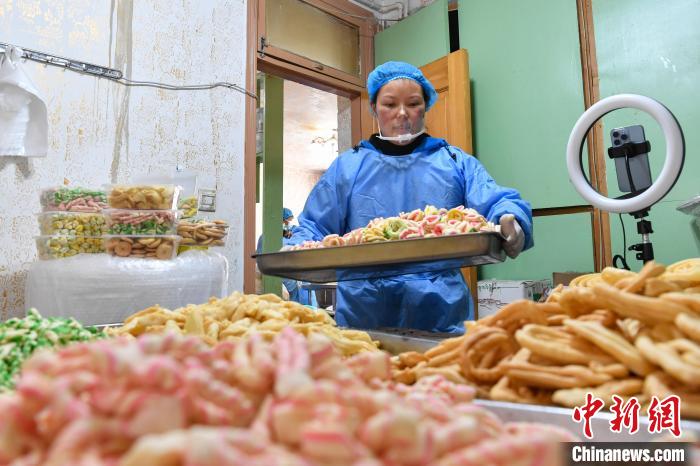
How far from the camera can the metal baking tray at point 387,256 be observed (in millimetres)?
1139

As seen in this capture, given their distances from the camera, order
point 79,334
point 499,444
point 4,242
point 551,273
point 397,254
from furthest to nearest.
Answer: point 551,273 < point 4,242 < point 397,254 < point 79,334 < point 499,444

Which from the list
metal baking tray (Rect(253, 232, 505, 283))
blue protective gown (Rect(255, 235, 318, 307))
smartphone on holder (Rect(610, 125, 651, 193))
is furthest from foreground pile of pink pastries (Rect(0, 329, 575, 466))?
blue protective gown (Rect(255, 235, 318, 307))

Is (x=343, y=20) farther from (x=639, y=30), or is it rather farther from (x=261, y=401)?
(x=261, y=401)

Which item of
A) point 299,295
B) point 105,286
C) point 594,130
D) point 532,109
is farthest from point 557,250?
point 299,295

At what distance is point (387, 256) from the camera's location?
1.19 metres

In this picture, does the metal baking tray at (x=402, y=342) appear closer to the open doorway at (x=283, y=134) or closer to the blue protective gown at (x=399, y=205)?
the blue protective gown at (x=399, y=205)

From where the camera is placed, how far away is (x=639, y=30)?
257 centimetres

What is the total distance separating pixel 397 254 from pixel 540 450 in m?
0.83

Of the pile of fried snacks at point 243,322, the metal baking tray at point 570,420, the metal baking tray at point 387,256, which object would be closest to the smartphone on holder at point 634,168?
the metal baking tray at point 387,256

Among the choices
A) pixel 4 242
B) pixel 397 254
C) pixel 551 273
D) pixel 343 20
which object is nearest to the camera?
pixel 397 254

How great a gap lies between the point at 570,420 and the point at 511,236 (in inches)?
30.6

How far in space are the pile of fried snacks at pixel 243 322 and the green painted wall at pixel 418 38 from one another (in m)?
2.78

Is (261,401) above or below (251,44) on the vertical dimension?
below

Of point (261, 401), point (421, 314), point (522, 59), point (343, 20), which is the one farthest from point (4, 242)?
point (522, 59)
